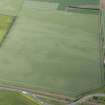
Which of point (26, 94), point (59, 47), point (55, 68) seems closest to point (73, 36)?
point (59, 47)

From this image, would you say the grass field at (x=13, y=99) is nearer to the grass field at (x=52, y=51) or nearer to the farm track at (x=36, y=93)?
the farm track at (x=36, y=93)

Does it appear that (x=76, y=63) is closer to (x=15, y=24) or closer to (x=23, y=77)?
(x=23, y=77)

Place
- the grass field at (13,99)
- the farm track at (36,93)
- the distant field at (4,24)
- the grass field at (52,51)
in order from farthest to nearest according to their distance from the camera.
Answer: the distant field at (4,24) < the grass field at (52,51) < the farm track at (36,93) < the grass field at (13,99)

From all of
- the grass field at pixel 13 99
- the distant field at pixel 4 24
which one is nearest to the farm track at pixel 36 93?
the grass field at pixel 13 99

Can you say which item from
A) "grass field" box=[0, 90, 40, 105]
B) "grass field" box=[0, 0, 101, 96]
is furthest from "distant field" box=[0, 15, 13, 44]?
"grass field" box=[0, 90, 40, 105]

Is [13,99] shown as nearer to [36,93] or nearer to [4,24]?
[36,93]

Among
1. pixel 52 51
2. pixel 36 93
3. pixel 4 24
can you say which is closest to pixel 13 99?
pixel 36 93

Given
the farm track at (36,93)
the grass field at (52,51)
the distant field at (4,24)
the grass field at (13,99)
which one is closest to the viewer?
the grass field at (13,99)
